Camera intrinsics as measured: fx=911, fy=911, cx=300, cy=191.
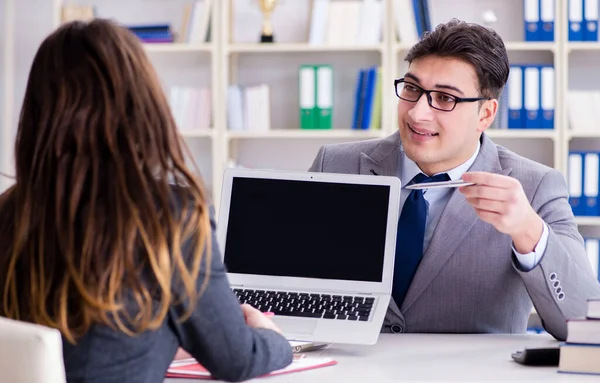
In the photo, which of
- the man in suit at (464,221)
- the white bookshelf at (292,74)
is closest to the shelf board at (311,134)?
the white bookshelf at (292,74)

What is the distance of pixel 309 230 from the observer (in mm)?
1948

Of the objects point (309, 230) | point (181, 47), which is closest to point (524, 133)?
point (181, 47)

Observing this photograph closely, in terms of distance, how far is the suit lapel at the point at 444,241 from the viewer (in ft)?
6.81

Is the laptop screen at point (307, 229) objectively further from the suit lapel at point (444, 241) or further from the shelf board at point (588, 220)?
the shelf board at point (588, 220)

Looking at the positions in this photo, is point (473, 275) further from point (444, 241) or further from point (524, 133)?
point (524, 133)

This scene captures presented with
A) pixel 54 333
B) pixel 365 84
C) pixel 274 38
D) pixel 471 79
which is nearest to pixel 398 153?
pixel 471 79

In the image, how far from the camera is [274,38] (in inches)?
179

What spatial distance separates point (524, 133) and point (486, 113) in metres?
1.96

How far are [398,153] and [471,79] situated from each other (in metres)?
0.26

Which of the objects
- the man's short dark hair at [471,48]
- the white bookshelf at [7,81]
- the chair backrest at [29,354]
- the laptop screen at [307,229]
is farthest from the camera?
the white bookshelf at [7,81]

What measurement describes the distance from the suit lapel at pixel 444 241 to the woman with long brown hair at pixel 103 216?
0.85m

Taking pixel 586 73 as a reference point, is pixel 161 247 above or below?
below

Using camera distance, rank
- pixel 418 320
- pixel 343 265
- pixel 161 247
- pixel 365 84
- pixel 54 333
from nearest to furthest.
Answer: pixel 54 333
pixel 161 247
pixel 343 265
pixel 418 320
pixel 365 84

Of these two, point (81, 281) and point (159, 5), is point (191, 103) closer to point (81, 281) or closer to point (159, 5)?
point (159, 5)
